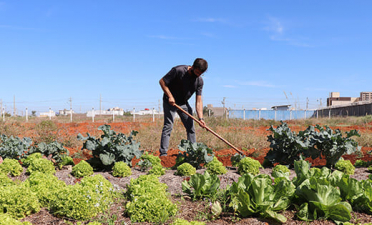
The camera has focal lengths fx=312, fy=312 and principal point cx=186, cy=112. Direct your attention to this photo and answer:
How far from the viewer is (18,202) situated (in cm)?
290

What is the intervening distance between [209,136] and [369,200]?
6.35 m

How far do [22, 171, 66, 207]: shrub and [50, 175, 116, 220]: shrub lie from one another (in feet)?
0.43

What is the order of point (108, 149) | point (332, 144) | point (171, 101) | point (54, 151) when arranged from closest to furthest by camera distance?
1. point (332, 144)
2. point (108, 149)
3. point (54, 151)
4. point (171, 101)

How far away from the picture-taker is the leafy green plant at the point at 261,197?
2.76m

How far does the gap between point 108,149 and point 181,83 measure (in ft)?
5.98

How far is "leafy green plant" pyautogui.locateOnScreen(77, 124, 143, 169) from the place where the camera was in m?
4.87

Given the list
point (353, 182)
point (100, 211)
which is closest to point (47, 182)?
point (100, 211)

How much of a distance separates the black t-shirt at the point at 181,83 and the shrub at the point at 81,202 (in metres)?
3.03

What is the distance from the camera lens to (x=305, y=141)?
4.98 m

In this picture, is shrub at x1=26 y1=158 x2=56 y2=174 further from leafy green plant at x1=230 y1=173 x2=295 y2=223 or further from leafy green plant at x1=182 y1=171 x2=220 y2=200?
leafy green plant at x1=230 y1=173 x2=295 y2=223

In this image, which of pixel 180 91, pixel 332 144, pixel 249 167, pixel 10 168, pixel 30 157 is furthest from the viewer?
pixel 180 91

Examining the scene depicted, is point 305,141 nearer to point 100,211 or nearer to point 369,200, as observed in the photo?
point 369,200

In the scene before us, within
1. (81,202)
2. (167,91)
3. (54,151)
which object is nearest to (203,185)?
(81,202)

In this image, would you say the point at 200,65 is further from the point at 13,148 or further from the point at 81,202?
the point at 13,148
